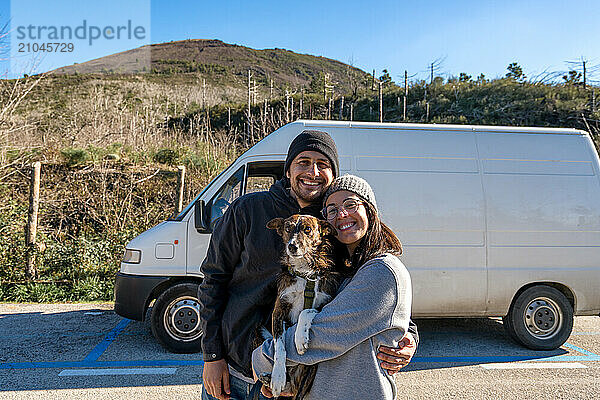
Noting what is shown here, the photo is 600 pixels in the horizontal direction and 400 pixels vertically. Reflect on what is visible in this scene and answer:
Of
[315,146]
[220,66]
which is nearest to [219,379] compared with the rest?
[315,146]

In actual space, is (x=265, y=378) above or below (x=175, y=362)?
above

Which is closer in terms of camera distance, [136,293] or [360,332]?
[360,332]

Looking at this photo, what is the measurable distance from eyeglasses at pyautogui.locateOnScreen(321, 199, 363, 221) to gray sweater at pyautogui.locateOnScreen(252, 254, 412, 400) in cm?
25

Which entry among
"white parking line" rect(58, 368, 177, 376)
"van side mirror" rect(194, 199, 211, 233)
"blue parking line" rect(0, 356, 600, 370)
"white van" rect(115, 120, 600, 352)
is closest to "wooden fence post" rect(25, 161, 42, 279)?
"blue parking line" rect(0, 356, 600, 370)

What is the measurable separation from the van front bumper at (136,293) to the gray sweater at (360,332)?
4.33 meters

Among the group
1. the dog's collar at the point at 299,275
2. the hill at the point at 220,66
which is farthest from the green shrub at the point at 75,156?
the hill at the point at 220,66

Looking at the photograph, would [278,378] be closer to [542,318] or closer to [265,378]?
[265,378]

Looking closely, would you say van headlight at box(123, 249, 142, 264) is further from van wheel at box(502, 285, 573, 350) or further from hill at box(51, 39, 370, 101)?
hill at box(51, 39, 370, 101)

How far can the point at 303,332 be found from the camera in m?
1.66

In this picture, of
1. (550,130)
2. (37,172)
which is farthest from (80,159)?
(550,130)

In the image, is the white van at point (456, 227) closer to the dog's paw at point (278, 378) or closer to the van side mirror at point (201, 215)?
the van side mirror at point (201, 215)

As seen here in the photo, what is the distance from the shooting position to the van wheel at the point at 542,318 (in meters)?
5.89

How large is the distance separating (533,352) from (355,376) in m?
5.30

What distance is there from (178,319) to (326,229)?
4.28m
